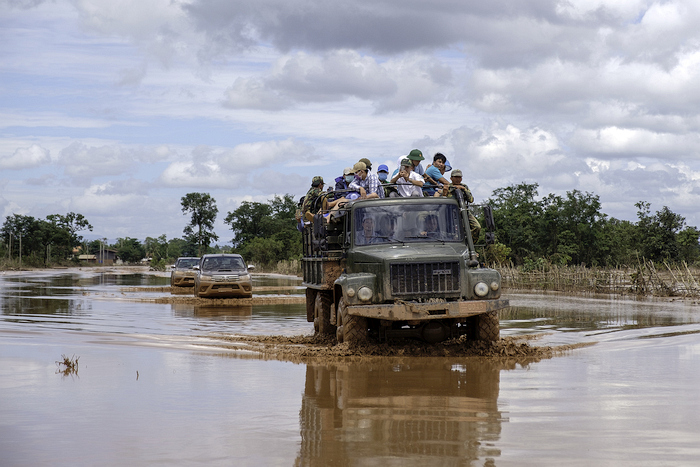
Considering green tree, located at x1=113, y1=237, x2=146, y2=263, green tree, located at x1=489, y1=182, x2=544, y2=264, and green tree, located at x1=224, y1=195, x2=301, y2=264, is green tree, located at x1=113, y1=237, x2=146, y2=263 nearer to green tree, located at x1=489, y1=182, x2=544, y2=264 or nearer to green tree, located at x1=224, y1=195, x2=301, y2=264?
A: green tree, located at x1=224, y1=195, x2=301, y2=264

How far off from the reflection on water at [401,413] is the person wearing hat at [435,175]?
342cm

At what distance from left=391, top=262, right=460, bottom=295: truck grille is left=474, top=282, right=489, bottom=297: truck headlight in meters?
0.28

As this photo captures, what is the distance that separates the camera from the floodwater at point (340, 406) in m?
6.19

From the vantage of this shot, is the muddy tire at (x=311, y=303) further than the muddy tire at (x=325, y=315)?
Yes

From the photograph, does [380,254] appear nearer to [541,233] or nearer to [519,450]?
[519,450]

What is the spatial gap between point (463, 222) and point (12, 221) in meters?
107

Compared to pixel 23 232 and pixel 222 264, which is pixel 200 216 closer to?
pixel 23 232

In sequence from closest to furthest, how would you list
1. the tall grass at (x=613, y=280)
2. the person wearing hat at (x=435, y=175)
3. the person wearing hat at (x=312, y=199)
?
the person wearing hat at (x=435, y=175), the person wearing hat at (x=312, y=199), the tall grass at (x=613, y=280)

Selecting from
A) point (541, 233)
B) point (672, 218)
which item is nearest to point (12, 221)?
point (541, 233)

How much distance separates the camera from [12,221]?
4259 inches

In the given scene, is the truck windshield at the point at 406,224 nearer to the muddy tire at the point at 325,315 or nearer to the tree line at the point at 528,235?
the muddy tire at the point at 325,315

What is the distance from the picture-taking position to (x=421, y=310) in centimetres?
1134

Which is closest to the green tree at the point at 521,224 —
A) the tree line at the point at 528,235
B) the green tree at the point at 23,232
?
the tree line at the point at 528,235

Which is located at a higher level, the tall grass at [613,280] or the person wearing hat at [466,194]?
Answer: the person wearing hat at [466,194]
